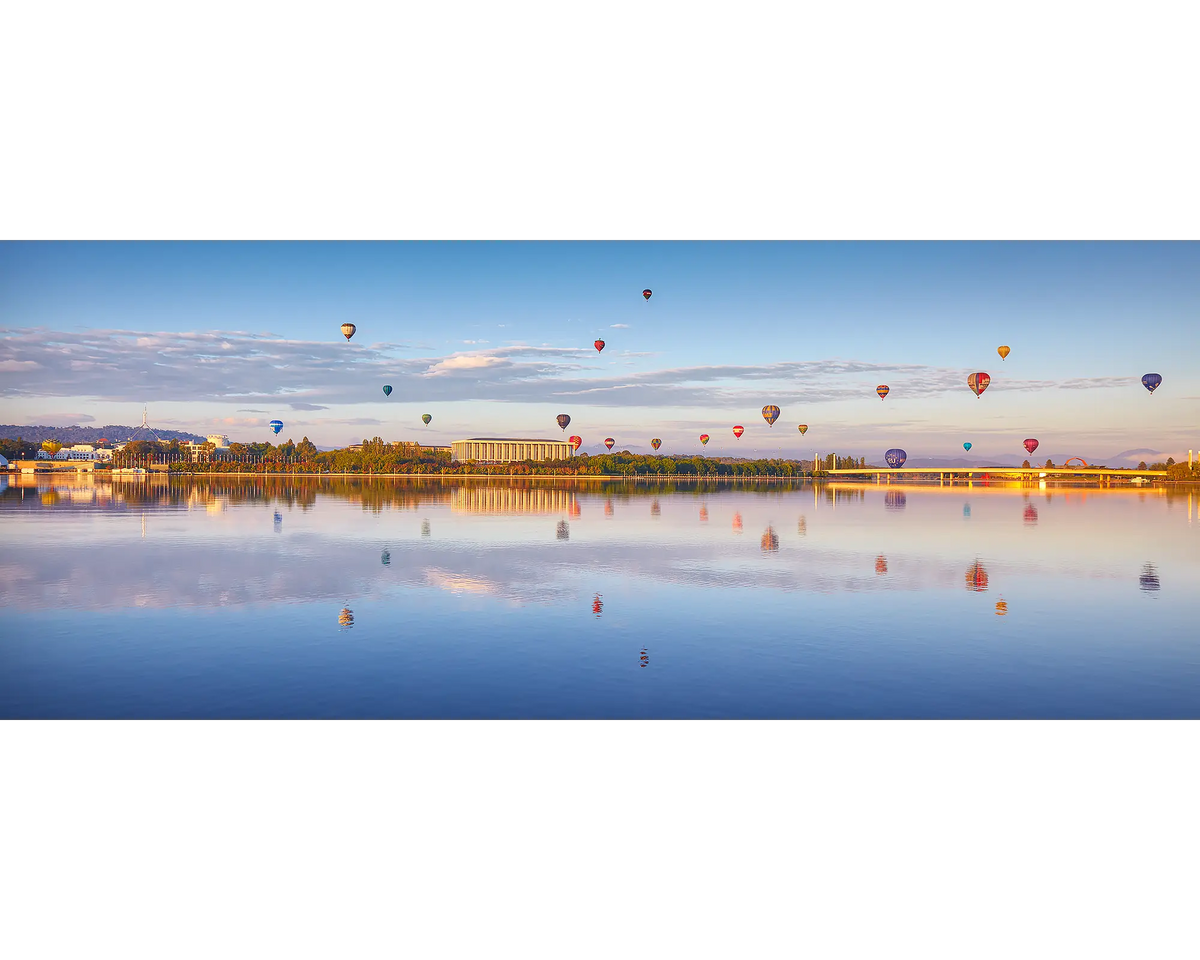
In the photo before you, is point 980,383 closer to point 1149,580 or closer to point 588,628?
point 1149,580

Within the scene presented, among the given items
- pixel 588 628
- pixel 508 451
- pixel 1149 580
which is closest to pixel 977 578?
pixel 1149 580

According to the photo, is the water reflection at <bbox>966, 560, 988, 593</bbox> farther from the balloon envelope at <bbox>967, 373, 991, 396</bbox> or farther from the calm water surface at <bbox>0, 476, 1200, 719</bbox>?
the balloon envelope at <bbox>967, 373, 991, 396</bbox>

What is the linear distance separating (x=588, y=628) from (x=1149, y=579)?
12195 mm

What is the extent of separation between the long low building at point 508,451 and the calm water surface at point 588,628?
13458cm

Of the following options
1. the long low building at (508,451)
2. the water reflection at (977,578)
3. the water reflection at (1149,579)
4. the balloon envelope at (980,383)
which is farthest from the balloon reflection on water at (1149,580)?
the long low building at (508,451)

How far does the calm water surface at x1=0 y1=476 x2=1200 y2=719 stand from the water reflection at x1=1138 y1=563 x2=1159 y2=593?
11cm

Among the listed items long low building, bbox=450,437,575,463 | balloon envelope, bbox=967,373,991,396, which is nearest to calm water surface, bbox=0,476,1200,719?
balloon envelope, bbox=967,373,991,396

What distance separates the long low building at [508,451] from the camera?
157 metres

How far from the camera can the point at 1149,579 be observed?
52.0ft

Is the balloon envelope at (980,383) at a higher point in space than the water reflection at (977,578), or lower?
higher

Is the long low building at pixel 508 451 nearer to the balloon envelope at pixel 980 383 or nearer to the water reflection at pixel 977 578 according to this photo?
the balloon envelope at pixel 980 383
